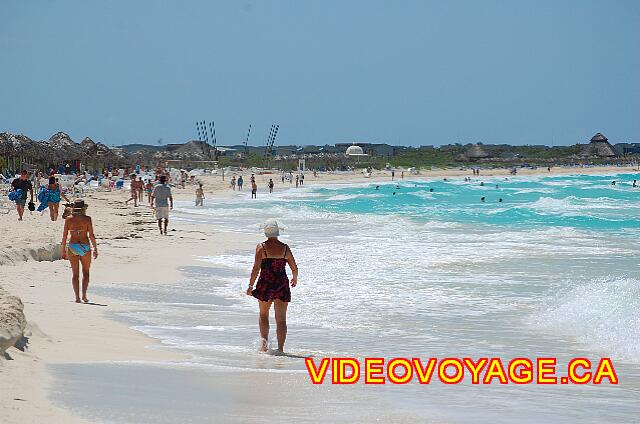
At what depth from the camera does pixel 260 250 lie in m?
7.23

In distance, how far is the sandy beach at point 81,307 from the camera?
16.8 feet

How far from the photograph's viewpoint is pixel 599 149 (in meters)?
125

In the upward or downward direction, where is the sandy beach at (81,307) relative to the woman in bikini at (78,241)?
downward

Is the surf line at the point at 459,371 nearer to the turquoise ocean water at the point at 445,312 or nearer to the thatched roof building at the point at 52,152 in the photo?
the turquoise ocean water at the point at 445,312

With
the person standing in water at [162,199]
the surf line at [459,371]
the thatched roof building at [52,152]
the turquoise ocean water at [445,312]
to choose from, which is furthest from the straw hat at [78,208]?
the thatched roof building at [52,152]

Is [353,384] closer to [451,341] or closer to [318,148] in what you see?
[451,341]

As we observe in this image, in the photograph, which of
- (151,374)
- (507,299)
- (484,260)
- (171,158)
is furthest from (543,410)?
(171,158)

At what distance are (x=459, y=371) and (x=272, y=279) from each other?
5.28 feet

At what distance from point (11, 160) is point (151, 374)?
135 ft

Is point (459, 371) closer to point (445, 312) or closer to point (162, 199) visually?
point (445, 312)

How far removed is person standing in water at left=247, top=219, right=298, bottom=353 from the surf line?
0.48m

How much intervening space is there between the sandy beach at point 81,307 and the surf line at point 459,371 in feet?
1.59

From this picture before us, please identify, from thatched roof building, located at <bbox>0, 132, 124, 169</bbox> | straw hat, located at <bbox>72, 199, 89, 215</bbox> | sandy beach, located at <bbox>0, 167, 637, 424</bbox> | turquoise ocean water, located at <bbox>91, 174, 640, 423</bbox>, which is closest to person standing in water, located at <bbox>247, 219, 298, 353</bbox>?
turquoise ocean water, located at <bbox>91, 174, 640, 423</bbox>

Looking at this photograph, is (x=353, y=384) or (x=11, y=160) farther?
(x=11, y=160)
